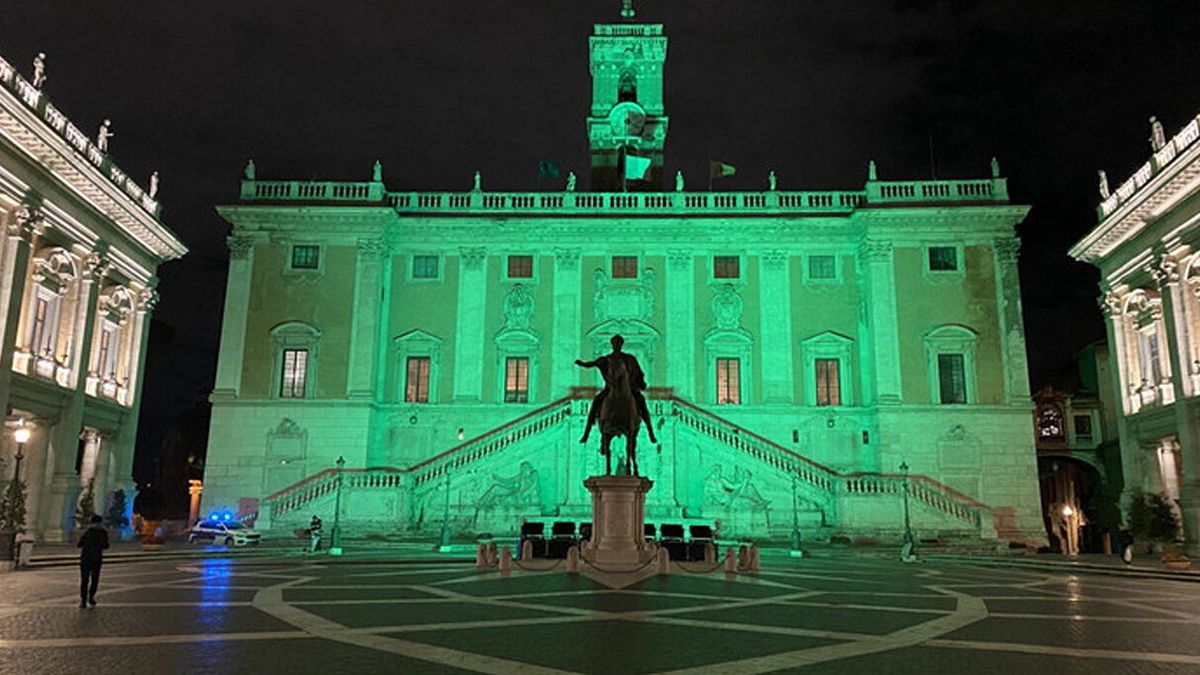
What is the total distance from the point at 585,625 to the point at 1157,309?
3215cm

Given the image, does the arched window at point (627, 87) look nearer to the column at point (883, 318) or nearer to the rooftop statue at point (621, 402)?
the column at point (883, 318)

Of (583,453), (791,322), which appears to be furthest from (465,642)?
(791,322)

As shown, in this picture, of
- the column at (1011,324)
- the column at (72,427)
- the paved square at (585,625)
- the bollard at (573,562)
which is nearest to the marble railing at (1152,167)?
the column at (1011,324)

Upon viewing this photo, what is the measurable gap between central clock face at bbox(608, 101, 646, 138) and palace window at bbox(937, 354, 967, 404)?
23.5m

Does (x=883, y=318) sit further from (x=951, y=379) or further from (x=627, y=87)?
(x=627, y=87)

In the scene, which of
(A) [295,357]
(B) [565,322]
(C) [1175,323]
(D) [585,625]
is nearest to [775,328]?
(B) [565,322]

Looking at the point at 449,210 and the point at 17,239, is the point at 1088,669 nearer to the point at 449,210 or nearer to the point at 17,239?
the point at 17,239

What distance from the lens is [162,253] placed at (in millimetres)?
39094

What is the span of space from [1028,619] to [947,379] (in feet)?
96.2

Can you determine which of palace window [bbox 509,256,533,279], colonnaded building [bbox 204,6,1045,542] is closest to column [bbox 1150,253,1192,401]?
colonnaded building [bbox 204,6,1045,542]

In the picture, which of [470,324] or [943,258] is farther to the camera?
[470,324]

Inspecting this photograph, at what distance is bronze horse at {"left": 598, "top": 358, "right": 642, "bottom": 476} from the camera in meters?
18.5

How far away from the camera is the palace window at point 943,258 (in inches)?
1581

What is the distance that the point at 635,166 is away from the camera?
51844 millimetres
